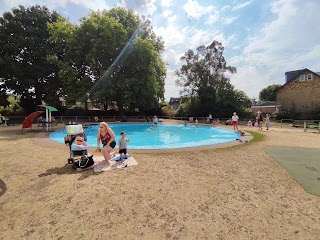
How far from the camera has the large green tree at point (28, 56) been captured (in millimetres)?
25203

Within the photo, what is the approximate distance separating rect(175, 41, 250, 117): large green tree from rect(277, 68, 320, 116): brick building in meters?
6.42

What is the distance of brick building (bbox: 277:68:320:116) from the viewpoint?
2802 cm

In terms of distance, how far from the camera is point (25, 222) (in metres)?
3.34

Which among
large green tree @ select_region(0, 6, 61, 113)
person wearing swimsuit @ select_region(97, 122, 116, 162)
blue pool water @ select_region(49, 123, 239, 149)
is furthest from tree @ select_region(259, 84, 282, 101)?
person wearing swimsuit @ select_region(97, 122, 116, 162)

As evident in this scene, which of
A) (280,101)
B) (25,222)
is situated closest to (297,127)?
(280,101)

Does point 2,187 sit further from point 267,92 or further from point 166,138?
point 267,92

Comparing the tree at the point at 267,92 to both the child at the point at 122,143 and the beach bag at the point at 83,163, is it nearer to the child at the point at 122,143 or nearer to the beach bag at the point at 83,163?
the child at the point at 122,143

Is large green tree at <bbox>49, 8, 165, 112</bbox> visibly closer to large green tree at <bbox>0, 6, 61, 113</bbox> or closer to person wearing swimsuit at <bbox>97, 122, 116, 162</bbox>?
large green tree at <bbox>0, 6, 61, 113</bbox>

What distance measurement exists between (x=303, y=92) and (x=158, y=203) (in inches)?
1327

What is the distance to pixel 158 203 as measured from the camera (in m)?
4.01

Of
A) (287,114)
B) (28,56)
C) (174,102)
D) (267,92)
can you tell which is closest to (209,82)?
(287,114)

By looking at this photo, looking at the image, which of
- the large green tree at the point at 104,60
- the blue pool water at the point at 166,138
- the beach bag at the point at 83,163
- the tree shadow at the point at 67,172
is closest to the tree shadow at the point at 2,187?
the tree shadow at the point at 67,172

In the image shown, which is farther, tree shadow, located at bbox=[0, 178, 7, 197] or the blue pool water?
the blue pool water

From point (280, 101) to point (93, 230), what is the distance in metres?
36.3
